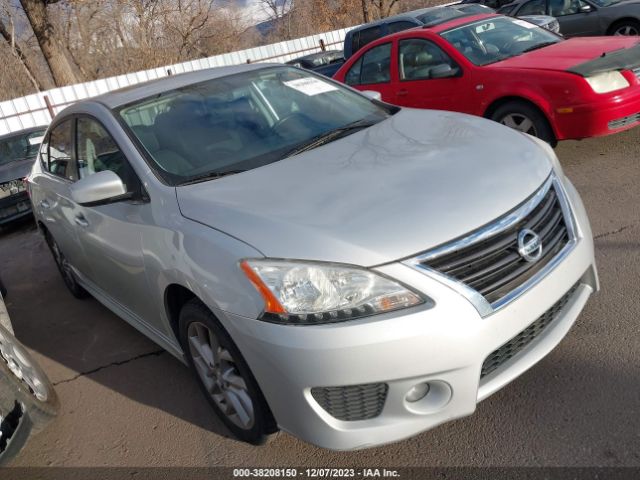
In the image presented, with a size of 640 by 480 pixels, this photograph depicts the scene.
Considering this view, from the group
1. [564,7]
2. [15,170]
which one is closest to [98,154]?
[15,170]

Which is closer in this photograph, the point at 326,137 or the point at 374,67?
the point at 326,137

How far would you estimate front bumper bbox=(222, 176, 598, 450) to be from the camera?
2039 millimetres

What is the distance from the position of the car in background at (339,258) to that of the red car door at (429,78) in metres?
2.97

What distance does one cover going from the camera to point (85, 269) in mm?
3973

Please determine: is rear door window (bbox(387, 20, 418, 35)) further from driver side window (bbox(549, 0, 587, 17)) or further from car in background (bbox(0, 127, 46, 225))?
car in background (bbox(0, 127, 46, 225))

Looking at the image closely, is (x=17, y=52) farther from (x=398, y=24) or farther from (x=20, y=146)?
(x=398, y=24)

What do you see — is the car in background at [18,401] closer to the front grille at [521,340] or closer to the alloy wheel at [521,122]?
the front grille at [521,340]

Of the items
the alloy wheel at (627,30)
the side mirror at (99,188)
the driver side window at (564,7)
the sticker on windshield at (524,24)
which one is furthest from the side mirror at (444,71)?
the driver side window at (564,7)

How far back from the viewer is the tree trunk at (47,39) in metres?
16.8

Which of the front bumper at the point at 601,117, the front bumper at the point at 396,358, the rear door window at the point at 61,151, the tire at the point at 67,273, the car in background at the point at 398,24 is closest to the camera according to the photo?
the front bumper at the point at 396,358

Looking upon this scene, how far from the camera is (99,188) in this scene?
2.87m

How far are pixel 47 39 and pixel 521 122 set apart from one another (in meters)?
16.0

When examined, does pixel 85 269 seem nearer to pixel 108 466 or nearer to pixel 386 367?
pixel 108 466

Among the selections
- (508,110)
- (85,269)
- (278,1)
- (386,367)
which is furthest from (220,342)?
(278,1)
